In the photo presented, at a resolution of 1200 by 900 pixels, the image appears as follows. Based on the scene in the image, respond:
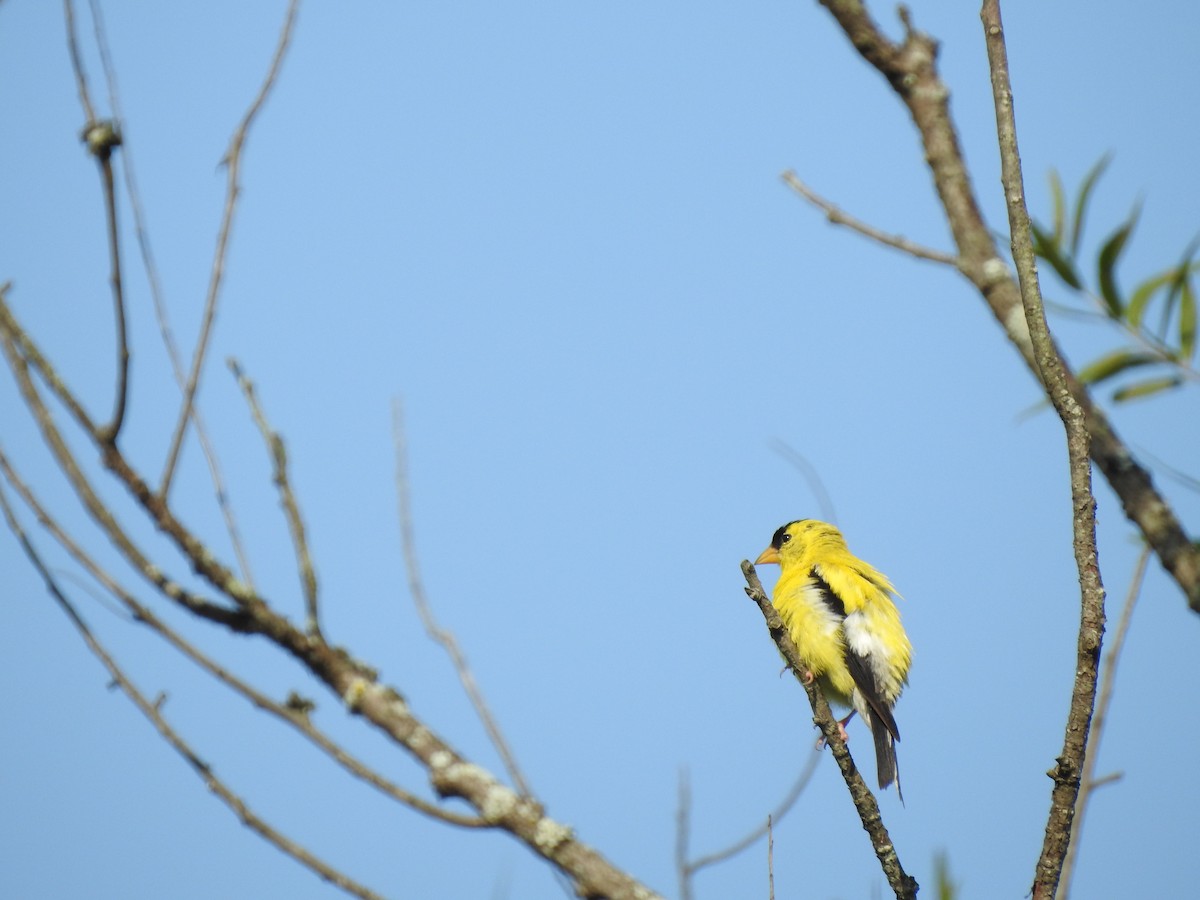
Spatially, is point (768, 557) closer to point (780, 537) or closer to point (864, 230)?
point (780, 537)

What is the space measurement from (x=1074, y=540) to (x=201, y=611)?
1.57 meters

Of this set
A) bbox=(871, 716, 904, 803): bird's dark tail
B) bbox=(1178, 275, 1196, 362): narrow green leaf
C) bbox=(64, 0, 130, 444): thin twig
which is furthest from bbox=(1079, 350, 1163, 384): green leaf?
bbox=(64, 0, 130, 444): thin twig

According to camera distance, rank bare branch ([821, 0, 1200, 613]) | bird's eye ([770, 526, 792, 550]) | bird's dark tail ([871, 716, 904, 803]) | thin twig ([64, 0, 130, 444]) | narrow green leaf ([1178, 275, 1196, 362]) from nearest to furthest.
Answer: thin twig ([64, 0, 130, 444])
bare branch ([821, 0, 1200, 613])
narrow green leaf ([1178, 275, 1196, 362])
bird's dark tail ([871, 716, 904, 803])
bird's eye ([770, 526, 792, 550])

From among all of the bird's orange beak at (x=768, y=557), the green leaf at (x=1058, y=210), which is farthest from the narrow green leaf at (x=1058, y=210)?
the bird's orange beak at (x=768, y=557)

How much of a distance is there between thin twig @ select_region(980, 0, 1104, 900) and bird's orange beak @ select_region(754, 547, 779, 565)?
432cm

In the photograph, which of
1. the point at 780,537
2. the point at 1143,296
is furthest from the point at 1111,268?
the point at 780,537

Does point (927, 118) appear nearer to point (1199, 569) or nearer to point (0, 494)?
point (1199, 569)

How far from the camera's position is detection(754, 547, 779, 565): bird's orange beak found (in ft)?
21.6

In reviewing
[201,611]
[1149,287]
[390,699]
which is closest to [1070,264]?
[1149,287]

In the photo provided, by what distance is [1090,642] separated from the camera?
217 centimetres

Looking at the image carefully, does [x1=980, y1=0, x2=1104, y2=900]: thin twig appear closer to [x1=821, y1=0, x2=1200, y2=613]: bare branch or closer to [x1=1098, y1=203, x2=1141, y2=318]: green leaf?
[x1=821, y1=0, x2=1200, y2=613]: bare branch

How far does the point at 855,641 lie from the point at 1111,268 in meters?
1.74

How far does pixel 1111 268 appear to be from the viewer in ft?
13.9

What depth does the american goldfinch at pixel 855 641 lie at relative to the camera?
16.3 ft
